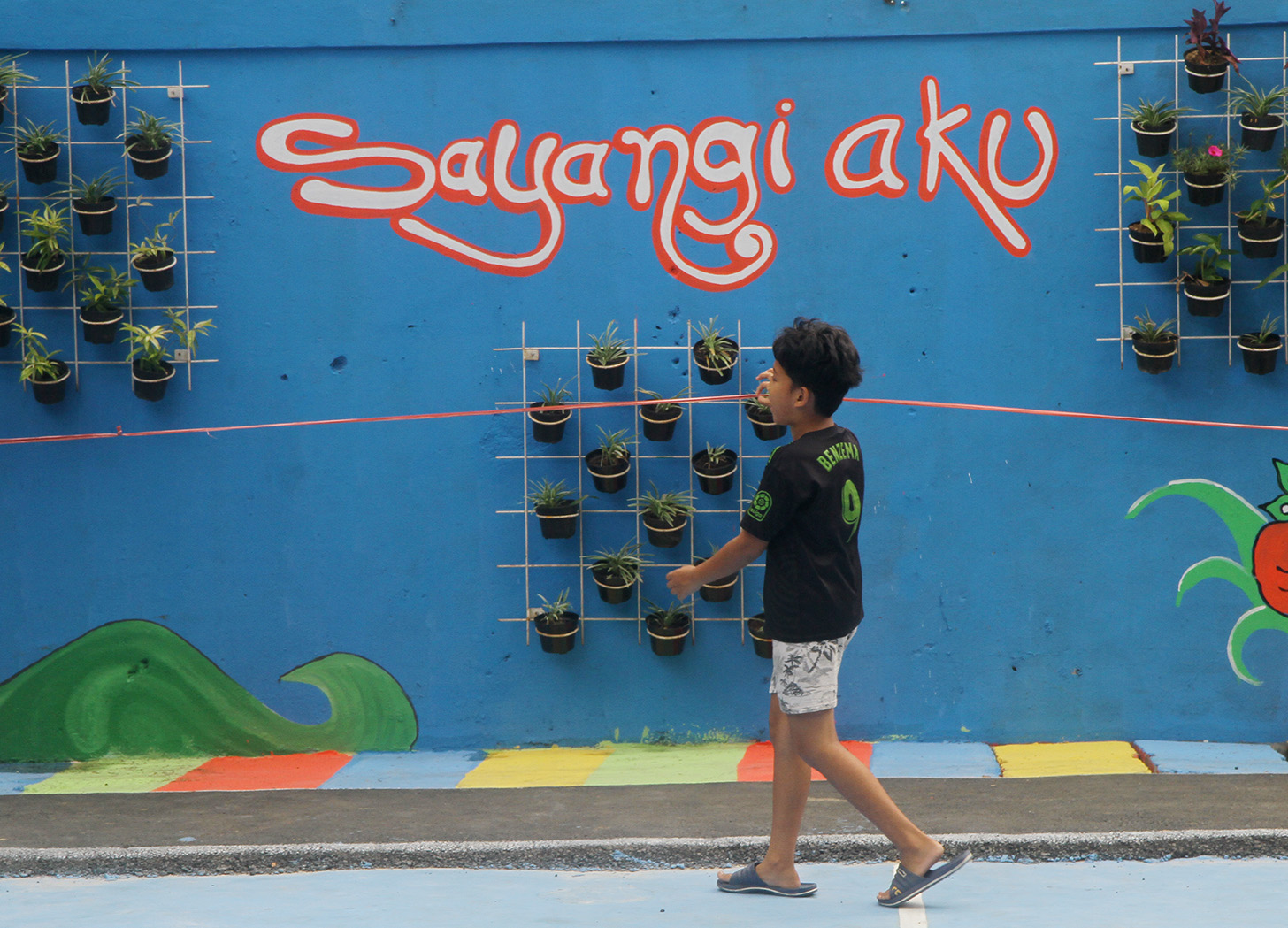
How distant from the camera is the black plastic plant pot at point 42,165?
4.80m

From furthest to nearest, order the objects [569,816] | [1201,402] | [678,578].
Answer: [1201,402], [569,816], [678,578]

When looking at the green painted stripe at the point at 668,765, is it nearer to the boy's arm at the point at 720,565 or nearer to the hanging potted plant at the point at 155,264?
the boy's arm at the point at 720,565

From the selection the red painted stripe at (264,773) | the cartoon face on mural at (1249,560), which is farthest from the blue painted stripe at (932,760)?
the red painted stripe at (264,773)

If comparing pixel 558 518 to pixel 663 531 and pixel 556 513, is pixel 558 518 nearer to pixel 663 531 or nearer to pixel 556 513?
pixel 556 513

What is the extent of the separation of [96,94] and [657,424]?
2.68 m

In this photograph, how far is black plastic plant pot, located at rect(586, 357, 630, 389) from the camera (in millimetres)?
4730

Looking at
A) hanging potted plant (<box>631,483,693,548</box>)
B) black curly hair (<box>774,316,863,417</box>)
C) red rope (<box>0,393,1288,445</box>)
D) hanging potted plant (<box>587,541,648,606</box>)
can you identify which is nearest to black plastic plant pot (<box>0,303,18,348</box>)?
red rope (<box>0,393,1288,445</box>)

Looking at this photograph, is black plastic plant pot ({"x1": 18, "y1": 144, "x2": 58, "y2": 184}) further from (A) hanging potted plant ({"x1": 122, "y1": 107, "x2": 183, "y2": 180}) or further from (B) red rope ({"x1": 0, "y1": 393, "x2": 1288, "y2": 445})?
(B) red rope ({"x1": 0, "y1": 393, "x2": 1288, "y2": 445})

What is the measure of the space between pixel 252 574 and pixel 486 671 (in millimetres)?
1086

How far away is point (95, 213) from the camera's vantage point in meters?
4.81

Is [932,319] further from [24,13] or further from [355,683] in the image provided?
[24,13]

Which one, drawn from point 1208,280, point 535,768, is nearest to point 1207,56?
point 1208,280

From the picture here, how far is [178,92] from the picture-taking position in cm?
492

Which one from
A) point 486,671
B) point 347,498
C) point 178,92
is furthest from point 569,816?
point 178,92
